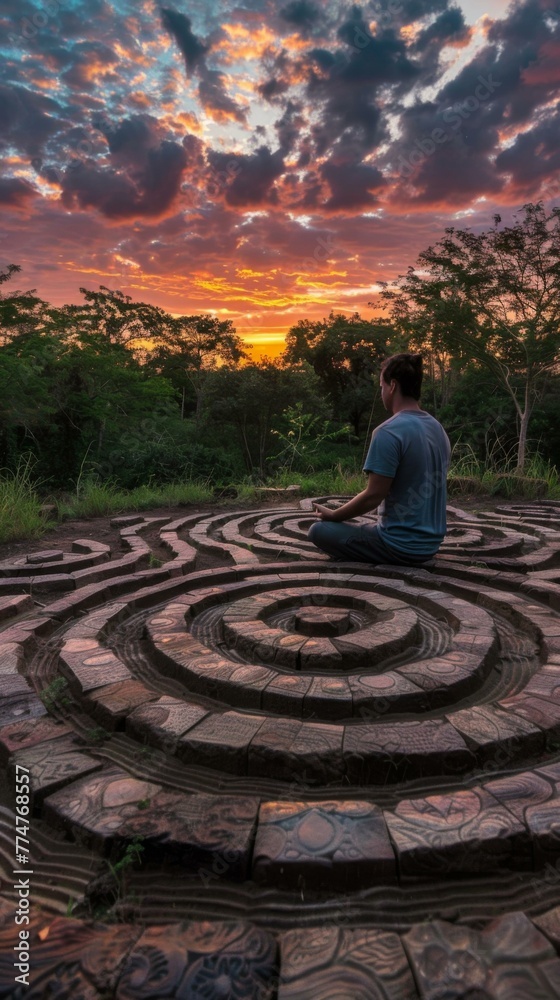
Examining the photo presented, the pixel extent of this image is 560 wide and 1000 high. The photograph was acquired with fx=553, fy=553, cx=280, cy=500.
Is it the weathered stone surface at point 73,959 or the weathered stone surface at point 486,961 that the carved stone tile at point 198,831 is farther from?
the weathered stone surface at point 486,961

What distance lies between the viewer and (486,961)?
101cm

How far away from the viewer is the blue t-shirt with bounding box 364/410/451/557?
10.3ft

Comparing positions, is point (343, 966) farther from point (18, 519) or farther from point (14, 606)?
point (18, 519)

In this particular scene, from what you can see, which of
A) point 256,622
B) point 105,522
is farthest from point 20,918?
point 105,522

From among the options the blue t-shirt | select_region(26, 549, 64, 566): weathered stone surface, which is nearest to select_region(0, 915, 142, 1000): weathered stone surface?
the blue t-shirt

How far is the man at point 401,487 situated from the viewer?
3.16 metres

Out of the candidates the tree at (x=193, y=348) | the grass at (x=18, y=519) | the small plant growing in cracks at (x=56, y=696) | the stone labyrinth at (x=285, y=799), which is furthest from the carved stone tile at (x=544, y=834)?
the tree at (x=193, y=348)

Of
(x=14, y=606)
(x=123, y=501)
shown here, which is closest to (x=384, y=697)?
(x=14, y=606)

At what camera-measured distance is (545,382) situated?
50.5 feet

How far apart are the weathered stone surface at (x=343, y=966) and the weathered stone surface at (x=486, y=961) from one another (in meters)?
0.03

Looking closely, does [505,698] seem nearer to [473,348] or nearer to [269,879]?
[269,879]

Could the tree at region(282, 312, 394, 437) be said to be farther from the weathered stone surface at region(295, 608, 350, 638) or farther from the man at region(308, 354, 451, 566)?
the weathered stone surface at region(295, 608, 350, 638)

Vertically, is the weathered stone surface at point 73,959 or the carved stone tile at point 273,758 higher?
the carved stone tile at point 273,758

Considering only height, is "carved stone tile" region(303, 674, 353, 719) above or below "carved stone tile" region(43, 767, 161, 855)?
above
